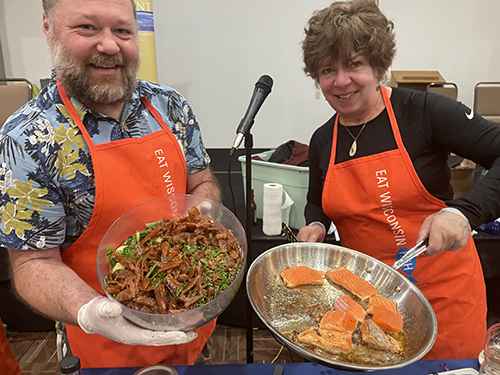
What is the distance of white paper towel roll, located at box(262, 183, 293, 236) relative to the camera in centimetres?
246

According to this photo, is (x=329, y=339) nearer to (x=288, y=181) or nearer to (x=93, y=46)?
(x=93, y=46)

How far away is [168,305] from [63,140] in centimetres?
69

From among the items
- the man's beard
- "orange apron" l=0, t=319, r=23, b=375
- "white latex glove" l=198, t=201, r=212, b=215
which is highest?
the man's beard

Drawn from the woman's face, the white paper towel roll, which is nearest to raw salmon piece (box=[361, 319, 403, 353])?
the woman's face

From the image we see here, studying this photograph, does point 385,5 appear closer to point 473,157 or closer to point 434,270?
point 473,157

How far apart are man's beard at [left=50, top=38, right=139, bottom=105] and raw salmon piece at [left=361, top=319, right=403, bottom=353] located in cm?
115

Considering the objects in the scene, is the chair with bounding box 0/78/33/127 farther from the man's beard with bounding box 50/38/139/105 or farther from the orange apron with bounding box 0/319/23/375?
the man's beard with bounding box 50/38/139/105

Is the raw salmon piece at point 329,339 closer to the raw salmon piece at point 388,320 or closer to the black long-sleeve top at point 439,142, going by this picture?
the raw salmon piece at point 388,320

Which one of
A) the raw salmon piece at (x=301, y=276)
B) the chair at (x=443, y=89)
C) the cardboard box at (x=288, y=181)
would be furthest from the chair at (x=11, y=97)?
the chair at (x=443, y=89)

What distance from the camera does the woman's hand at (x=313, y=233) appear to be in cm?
160

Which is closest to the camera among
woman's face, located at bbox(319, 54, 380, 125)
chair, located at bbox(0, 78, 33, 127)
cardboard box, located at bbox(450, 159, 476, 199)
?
woman's face, located at bbox(319, 54, 380, 125)

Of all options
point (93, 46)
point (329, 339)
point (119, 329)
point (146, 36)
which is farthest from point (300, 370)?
point (146, 36)

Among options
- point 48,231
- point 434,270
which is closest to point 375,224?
point 434,270

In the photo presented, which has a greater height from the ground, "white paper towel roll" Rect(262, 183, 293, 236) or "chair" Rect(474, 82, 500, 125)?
"chair" Rect(474, 82, 500, 125)
